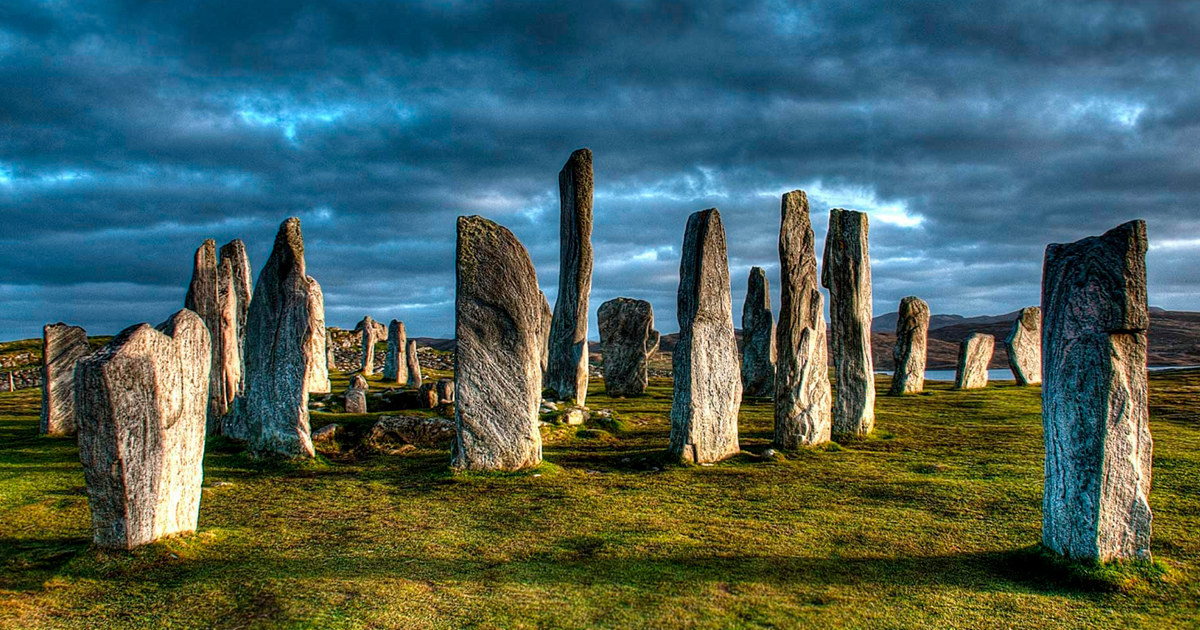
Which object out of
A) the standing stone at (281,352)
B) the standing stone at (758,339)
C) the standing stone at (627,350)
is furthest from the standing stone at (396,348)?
the standing stone at (281,352)

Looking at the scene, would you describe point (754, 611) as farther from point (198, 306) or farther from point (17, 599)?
point (198, 306)

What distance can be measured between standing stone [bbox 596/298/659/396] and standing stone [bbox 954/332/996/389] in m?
9.31

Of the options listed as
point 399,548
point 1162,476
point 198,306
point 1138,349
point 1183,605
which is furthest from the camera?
point 198,306

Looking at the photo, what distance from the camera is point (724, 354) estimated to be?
10.7 meters

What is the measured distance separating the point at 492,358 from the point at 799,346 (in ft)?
16.5

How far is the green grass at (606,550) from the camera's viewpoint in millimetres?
5250

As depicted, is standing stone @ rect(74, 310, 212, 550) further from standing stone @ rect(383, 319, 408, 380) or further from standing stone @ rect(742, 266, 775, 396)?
standing stone @ rect(383, 319, 408, 380)

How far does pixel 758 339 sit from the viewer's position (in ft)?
65.0

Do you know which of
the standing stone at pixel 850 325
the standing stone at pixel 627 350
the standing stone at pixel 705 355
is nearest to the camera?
the standing stone at pixel 705 355

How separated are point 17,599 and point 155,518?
109 centimetres

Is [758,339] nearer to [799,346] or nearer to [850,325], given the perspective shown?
[850,325]

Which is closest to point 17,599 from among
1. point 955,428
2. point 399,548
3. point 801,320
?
point 399,548

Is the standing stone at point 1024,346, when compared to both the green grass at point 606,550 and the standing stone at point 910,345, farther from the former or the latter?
the green grass at point 606,550

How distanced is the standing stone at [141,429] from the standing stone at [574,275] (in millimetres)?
10055
